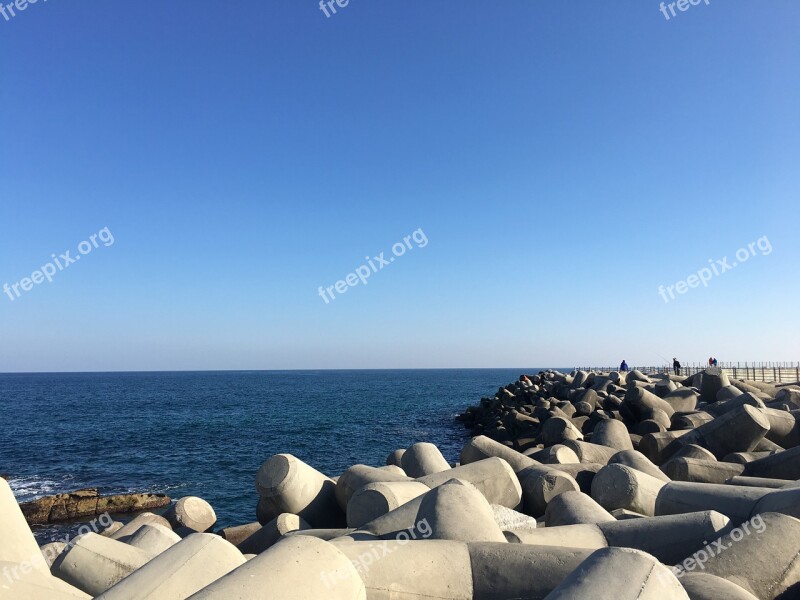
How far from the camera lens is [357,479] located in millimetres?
7156

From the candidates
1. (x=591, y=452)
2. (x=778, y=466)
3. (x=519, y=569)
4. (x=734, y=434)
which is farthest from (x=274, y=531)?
(x=734, y=434)

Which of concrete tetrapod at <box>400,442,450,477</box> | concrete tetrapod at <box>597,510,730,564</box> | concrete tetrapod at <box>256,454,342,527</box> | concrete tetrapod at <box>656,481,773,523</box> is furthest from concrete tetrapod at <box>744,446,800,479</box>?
concrete tetrapod at <box>256,454,342,527</box>

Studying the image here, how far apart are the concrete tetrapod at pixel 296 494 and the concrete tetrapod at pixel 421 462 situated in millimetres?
1199

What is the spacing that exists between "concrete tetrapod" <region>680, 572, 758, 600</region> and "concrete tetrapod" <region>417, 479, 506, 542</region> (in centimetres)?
140

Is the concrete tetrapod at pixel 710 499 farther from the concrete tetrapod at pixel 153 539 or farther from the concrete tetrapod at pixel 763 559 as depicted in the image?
the concrete tetrapod at pixel 153 539

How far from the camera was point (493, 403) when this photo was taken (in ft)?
103

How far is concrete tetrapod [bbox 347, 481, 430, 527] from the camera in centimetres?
592

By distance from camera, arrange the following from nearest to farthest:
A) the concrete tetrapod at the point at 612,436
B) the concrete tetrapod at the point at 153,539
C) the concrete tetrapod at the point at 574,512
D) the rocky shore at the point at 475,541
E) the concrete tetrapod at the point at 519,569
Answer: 1. the rocky shore at the point at 475,541
2. the concrete tetrapod at the point at 519,569
3. the concrete tetrapod at the point at 574,512
4. the concrete tetrapod at the point at 153,539
5. the concrete tetrapod at the point at 612,436

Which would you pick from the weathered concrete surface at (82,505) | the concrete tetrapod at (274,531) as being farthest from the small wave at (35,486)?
the concrete tetrapod at (274,531)

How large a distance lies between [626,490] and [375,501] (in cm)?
266

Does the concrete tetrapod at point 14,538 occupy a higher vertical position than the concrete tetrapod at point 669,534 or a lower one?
higher

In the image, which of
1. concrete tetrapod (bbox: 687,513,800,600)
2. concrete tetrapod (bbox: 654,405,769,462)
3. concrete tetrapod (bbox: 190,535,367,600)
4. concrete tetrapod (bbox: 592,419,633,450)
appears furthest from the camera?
concrete tetrapod (bbox: 592,419,633,450)

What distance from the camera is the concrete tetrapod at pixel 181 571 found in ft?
11.5

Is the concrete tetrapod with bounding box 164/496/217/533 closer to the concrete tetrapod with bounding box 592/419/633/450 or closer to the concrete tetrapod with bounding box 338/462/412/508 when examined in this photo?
the concrete tetrapod with bounding box 338/462/412/508
